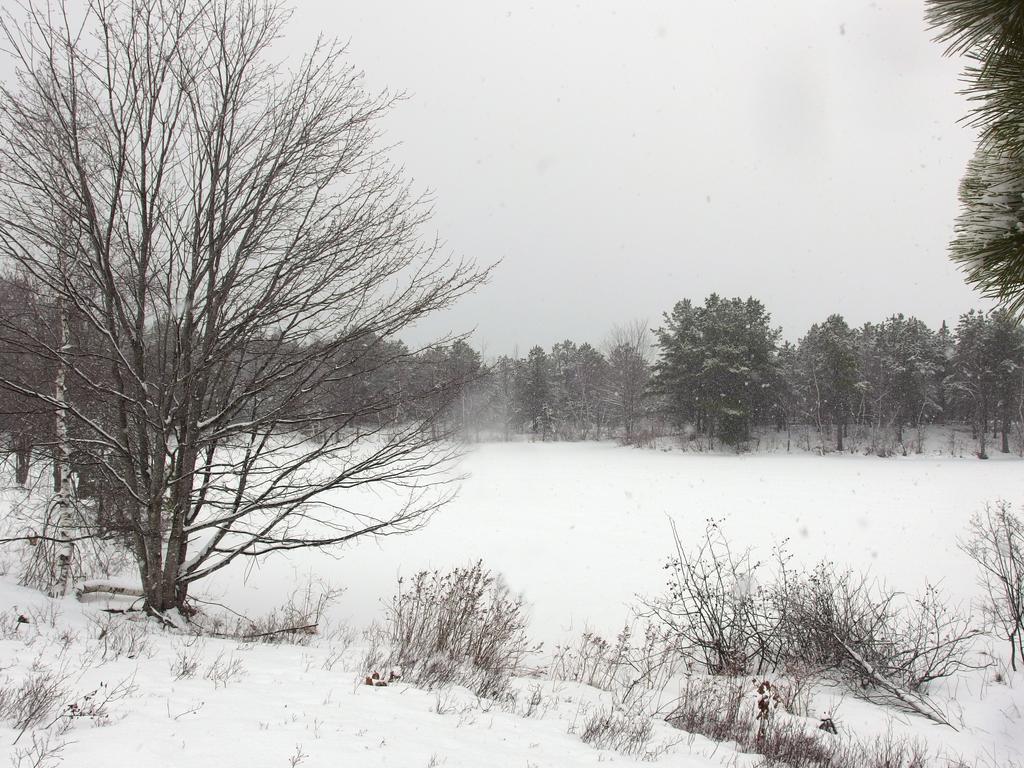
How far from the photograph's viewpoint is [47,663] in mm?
3715

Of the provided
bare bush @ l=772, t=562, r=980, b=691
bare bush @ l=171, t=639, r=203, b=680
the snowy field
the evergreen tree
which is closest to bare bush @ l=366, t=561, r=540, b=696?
bare bush @ l=171, t=639, r=203, b=680

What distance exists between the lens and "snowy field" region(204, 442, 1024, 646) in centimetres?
1048

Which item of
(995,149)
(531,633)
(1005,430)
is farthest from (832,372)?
(995,149)

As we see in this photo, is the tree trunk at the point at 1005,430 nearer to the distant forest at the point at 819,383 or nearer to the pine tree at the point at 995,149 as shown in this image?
the distant forest at the point at 819,383

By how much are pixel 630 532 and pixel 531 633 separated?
24.5 ft

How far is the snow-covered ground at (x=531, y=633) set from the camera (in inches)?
116

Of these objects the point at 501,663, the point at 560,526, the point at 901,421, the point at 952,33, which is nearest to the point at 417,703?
the point at 501,663

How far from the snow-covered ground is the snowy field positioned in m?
0.07

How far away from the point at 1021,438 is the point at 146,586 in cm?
5162

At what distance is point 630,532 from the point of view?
51.3ft

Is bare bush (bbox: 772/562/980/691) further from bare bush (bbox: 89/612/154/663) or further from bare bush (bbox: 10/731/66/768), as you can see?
bare bush (bbox: 10/731/66/768)

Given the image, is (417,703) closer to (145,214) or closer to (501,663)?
(501,663)

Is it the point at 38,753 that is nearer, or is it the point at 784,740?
the point at 38,753

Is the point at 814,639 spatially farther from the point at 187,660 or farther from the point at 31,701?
the point at 31,701
